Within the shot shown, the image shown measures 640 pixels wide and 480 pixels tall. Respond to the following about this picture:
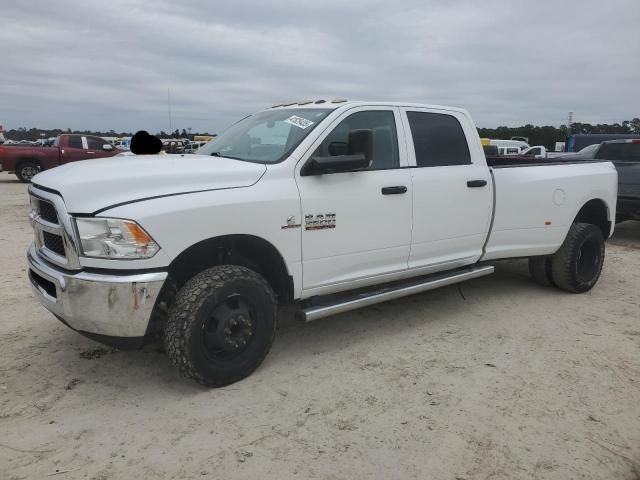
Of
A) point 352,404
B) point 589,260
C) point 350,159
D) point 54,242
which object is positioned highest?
point 350,159

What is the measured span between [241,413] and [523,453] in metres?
1.57

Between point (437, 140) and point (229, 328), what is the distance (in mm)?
2441

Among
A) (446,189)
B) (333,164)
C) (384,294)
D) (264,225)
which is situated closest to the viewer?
(264,225)

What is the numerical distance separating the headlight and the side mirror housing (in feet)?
3.93

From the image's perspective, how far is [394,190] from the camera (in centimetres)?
402

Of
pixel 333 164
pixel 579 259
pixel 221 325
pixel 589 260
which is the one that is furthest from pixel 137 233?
pixel 589 260

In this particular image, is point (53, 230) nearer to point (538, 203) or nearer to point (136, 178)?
point (136, 178)

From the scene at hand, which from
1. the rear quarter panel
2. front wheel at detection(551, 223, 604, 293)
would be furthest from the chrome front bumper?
front wheel at detection(551, 223, 604, 293)

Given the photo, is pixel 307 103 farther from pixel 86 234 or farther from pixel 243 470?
pixel 243 470

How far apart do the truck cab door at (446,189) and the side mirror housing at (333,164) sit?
2.45 feet

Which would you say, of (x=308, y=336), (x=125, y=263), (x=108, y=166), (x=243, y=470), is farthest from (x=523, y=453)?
(x=108, y=166)

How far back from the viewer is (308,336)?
437 centimetres

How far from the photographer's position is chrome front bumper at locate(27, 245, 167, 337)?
293 centimetres

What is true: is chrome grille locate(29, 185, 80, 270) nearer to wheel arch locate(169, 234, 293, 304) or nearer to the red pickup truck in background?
wheel arch locate(169, 234, 293, 304)
